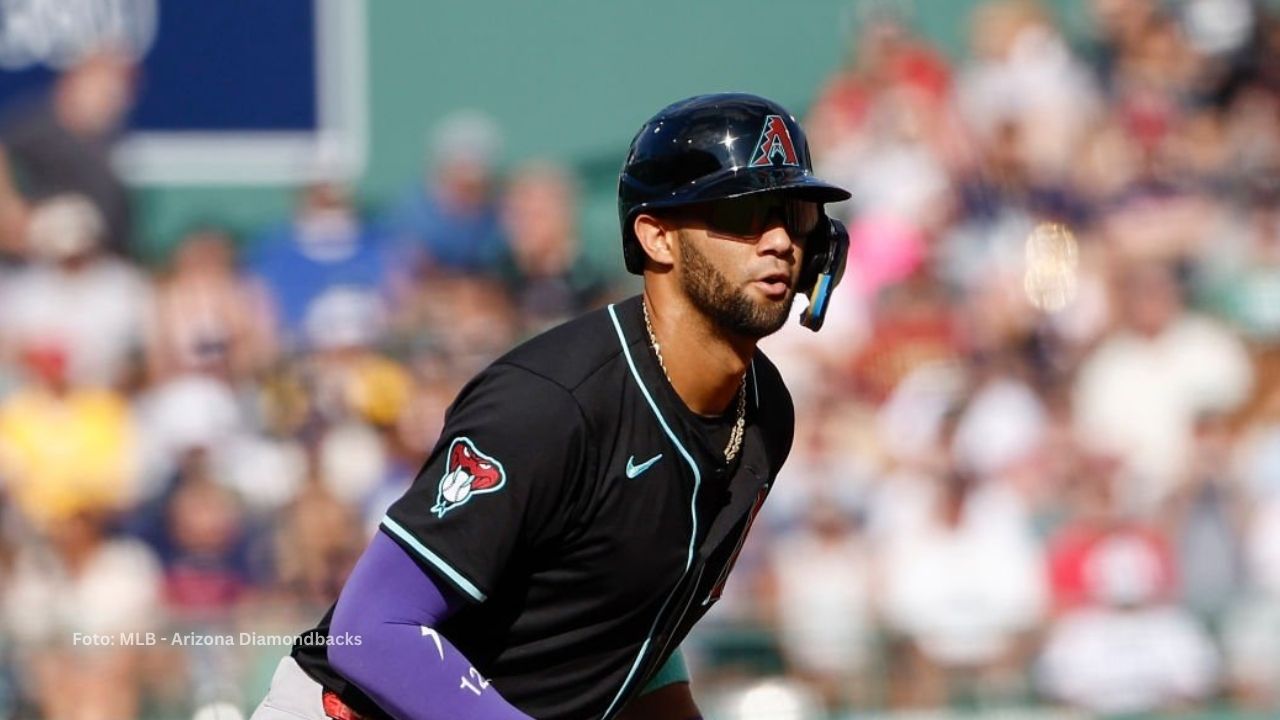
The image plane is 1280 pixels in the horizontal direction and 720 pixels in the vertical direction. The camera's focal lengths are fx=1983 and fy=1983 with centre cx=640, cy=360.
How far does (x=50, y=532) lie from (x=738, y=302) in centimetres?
567

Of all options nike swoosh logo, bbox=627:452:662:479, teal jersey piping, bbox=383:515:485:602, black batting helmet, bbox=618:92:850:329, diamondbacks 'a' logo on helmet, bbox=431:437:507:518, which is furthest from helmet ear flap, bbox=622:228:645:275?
teal jersey piping, bbox=383:515:485:602

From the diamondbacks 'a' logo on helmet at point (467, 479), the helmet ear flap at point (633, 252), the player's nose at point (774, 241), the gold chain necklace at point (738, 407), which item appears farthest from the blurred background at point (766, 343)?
the player's nose at point (774, 241)

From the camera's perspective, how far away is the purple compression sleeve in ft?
10.7

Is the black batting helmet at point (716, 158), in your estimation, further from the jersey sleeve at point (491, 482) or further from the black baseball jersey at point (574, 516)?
the jersey sleeve at point (491, 482)

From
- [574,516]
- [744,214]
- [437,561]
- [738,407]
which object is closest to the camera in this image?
[437,561]

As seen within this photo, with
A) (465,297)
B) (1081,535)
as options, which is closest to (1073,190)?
(1081,535)

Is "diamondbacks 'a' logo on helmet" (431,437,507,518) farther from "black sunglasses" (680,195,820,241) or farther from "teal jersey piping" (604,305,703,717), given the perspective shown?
"black sunglasses" (680,195,820,241)

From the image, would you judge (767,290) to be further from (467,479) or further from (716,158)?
(467,479)

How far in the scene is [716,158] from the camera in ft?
11.4

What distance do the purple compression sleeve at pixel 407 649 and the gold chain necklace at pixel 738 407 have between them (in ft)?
2.01

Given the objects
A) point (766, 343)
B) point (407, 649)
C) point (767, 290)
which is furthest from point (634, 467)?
point (766, 343)

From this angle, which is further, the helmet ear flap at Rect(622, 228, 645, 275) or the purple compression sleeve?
the helmet ear flap at Rect(622, 228, 645, 275)

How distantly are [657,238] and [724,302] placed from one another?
0.18m

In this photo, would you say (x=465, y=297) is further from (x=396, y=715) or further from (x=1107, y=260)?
(x=396, y=715)
